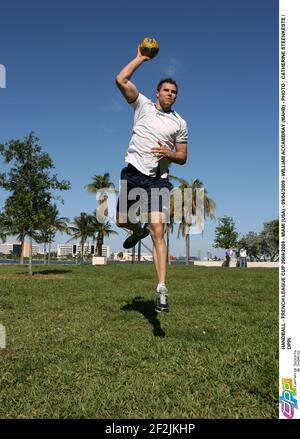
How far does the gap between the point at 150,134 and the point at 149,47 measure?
3.65 feet

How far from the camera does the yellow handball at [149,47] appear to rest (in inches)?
203

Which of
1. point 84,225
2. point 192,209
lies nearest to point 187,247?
point 192,209

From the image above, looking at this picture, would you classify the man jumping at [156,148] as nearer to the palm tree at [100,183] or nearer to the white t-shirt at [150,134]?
the white t-shirt at [150,134]

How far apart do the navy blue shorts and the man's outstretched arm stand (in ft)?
3.23

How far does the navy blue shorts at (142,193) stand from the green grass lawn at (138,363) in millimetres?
1793

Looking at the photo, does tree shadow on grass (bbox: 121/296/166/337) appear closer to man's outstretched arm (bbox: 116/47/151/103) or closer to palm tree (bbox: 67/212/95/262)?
man's outstretched arm (bbox: 116/47/151/103)

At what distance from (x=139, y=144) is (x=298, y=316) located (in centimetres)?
340

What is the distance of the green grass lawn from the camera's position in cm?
336

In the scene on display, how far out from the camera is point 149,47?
16.9ft

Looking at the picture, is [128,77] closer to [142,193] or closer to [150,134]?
[150,134]

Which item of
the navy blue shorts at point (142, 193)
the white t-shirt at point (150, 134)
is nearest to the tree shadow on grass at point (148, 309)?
the navy blue shorts at point (142, 193)

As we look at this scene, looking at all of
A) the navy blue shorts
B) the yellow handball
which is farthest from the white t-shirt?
the yellow handball

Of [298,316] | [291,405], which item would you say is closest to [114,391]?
[291,405]
